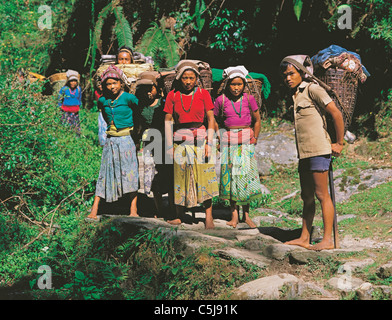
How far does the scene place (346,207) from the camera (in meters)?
7.63

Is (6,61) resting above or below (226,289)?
above

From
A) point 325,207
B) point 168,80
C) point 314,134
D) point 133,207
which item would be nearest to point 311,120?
point 314,134

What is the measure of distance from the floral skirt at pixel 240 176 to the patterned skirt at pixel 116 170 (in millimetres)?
1296

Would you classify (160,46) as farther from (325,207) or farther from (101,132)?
(325,207)

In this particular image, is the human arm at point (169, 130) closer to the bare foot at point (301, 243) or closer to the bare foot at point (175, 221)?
the bare foot at point (175, 221)

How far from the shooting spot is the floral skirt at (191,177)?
629 centimetres

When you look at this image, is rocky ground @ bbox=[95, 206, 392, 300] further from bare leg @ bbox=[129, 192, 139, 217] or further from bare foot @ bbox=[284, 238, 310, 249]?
bare leg @ bbox=[129, 192, 139, 217]

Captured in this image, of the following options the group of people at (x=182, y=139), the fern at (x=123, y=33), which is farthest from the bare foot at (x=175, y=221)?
the fern at (x=123, y=33)

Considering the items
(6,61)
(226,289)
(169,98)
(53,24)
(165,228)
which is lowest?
(226,289)

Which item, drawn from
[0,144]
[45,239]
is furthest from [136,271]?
[0,144]

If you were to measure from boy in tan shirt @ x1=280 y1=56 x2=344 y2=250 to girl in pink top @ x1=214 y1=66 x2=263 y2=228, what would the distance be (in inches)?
48.2

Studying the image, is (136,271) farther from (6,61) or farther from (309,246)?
(6,61)

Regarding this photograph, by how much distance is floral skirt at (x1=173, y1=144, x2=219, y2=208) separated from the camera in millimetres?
6285

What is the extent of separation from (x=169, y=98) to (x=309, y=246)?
249 cm
